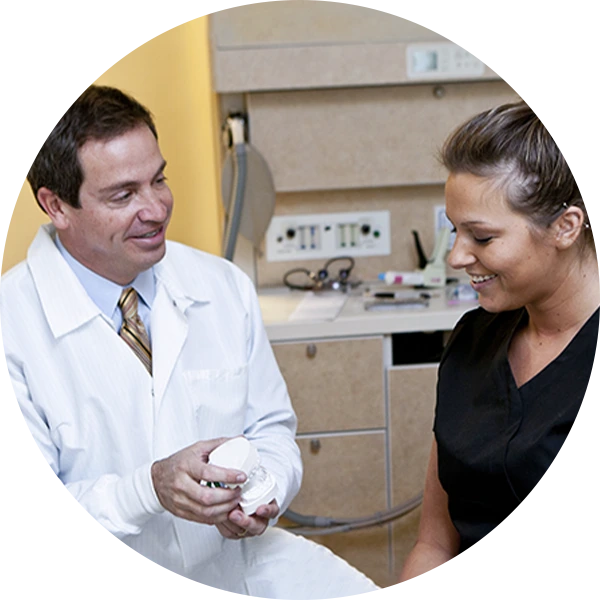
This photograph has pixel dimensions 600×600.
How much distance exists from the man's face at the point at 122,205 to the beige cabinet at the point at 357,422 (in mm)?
911

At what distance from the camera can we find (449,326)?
2311 mm

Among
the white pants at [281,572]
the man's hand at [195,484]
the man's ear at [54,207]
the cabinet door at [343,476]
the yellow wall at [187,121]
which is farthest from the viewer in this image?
the cabinet door at [343,476]

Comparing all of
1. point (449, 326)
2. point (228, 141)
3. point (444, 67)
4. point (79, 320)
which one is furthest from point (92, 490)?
point (444, 67)

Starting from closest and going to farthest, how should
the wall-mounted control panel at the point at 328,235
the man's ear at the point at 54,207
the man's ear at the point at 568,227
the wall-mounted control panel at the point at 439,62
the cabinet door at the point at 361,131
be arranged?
the man's ear at the point at 568,227 < the man's ear at the point at 54,207 < the wall-mounted control panel at the point at 439,62 < the cabinet door at the point at 361,131 < the wall-mounted control panel at the point at 328,235

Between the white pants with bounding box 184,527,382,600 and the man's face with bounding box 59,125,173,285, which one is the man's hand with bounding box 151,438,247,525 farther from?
the man's face with bounding box 59,125,173,285

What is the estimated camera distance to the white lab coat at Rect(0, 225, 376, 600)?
4.46 feet

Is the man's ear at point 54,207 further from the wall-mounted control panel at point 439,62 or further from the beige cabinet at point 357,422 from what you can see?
the wall-mounted control panel at point 439,62

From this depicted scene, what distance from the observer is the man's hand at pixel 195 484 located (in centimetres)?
121

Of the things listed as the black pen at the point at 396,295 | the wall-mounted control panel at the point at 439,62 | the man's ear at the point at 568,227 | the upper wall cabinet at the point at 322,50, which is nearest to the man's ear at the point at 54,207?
the man's ear at the point at 568,227

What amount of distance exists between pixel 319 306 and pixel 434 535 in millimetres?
1248

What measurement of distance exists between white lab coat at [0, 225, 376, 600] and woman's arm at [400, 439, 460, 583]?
0.09m

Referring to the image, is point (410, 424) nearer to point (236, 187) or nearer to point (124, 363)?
point (236, 187)

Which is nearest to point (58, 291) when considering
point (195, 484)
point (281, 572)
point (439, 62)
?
point (195, 484)

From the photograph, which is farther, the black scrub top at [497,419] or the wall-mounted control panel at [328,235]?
the wall-mounted control panel at [328,235]
